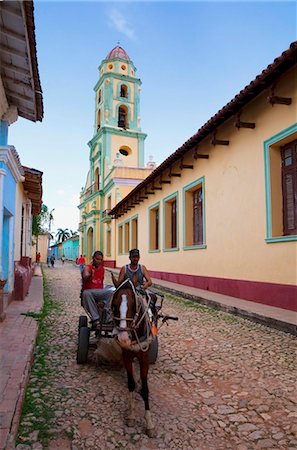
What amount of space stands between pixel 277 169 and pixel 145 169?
19.4 meters

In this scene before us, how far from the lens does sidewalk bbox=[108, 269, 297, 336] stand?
5.88 m

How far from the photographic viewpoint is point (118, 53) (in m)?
31.5

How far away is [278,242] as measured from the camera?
23.4 ft

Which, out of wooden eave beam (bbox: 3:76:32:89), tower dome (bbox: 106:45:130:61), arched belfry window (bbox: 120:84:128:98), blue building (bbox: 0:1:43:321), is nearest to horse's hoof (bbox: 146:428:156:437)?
blue building (bbox: 0:1:43:321)

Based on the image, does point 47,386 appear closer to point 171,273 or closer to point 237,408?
point 237,408

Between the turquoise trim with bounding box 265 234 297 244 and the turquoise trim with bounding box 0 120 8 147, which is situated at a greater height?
the turquoise trim with bounding box 0 120 8 147

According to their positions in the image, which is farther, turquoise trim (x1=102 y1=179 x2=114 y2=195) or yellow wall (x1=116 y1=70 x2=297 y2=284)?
turquoise trim (x1=102 y1=179 x2=114 y2=195)

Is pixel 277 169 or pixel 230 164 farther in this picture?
pixel 230 164

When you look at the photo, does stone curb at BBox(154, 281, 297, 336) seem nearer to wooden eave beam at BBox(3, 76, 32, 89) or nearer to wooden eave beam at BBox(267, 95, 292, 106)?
wooden eave beam at BBox(267, 95, 292, 106)

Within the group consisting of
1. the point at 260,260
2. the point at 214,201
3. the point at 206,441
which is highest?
the point at 214,201

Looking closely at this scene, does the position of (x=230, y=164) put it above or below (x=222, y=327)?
above

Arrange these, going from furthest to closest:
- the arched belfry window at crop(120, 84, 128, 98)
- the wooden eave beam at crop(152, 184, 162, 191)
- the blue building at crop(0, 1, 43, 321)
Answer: the arched belfry window at crop(120, 84, 128, 98)
the wooden eave beam at crop(152, 184, 162, 191)
the blue building at crop(0, 1, 43, 321)

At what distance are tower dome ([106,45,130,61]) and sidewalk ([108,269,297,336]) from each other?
27003 millimetres

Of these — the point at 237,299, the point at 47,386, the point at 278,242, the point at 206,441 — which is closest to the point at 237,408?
the point at 206,441
